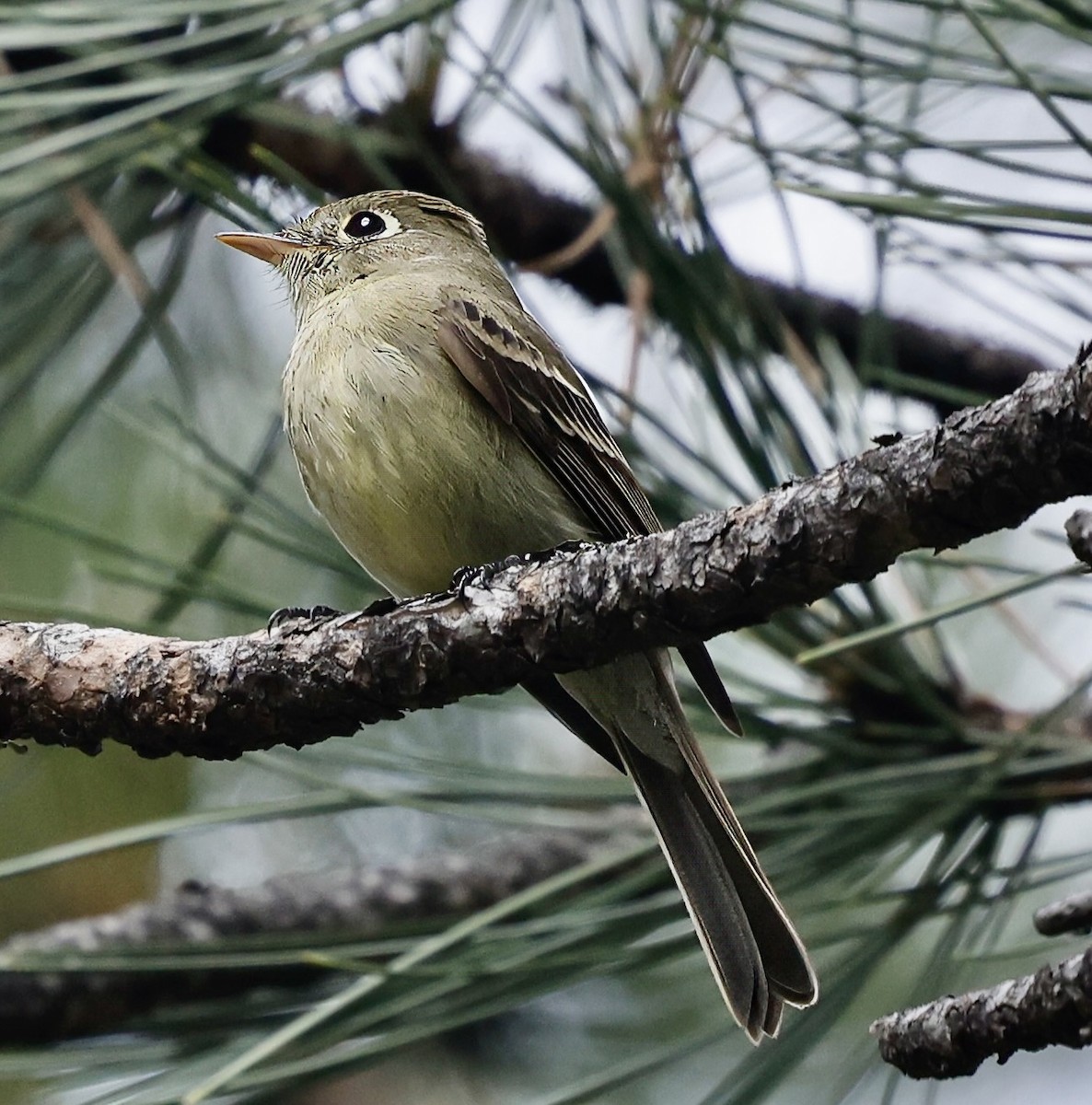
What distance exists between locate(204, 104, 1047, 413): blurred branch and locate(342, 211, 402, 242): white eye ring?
80 mm

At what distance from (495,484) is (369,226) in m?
0.98

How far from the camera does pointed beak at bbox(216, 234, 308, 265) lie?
3.35m

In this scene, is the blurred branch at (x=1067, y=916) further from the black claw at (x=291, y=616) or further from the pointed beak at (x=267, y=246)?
the pointed beak at (x=267, y=246)

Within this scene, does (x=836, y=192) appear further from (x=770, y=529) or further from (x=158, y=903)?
(x=158, y=903)

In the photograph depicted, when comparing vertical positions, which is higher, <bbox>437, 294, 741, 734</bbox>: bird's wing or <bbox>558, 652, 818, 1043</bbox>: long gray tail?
<bbox>437, 294, 741, 734</bbox>: bird's wing

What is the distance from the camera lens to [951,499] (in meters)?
1.42

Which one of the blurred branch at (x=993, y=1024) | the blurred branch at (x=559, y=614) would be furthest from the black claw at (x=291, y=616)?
the blurred branch at (x=993, y=1024)

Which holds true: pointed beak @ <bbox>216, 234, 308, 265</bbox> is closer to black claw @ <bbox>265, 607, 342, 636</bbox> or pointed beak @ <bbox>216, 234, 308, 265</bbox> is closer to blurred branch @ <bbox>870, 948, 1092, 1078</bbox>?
black claw @ <bbox>265, 607, 342, 636</bbox>

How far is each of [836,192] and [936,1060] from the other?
854mm

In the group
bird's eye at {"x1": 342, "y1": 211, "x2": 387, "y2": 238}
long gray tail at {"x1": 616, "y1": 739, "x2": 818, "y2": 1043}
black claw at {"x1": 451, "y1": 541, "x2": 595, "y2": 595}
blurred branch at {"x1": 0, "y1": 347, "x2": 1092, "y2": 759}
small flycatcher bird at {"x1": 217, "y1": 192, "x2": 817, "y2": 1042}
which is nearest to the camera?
blurred branch at {"x1": 0, "y1": 347, "x2": 1092, "y2": 759}

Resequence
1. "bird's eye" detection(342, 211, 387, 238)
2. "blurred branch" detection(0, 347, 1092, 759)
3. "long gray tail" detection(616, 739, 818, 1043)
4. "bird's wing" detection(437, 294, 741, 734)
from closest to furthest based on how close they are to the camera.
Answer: "blurred branch" detection(0, 347, 1092, 759), "long gray tail" detection(616, 739, 818, 1043), "bird's wing" detection(437, 294, 741, 734), "bird's eye" detection(342, 211, 387, 238)

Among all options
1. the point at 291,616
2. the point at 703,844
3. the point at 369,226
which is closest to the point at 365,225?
the point at 369,226

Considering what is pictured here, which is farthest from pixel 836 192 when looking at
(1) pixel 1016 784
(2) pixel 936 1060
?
(1) pixel 1016 784

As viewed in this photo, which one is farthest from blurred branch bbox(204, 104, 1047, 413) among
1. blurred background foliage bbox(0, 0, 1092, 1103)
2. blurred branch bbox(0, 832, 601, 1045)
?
blurred branch bbox(0, 832, 601, 1045)
